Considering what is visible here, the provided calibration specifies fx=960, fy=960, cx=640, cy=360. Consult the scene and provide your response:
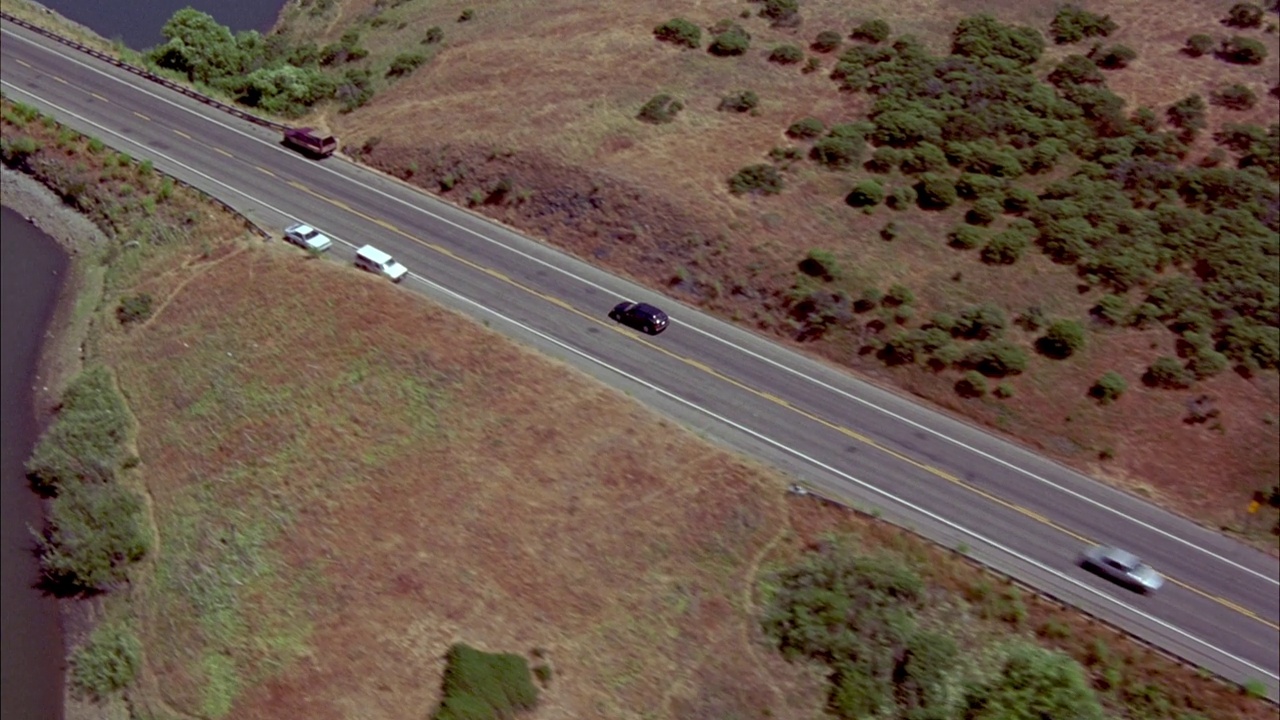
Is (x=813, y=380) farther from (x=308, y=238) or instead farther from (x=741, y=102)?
(x=308, y=238)

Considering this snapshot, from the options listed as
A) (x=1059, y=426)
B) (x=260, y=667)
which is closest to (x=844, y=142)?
(x=1059, y=426)

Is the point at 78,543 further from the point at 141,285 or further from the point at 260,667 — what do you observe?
the point at 141,285

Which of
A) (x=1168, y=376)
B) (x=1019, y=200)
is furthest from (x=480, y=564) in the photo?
(x=1019, y=200)

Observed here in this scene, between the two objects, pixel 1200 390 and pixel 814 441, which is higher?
pixel 1200 390

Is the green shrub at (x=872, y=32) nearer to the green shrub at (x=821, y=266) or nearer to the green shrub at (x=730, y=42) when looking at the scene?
the green shrub at (x=730, y=42)

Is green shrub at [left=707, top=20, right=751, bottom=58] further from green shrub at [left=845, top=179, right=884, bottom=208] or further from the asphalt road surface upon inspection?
the asphalt road surface
